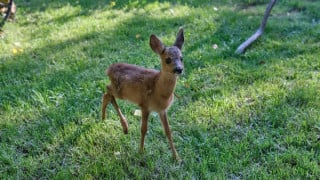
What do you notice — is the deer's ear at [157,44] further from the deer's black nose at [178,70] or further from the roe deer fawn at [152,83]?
the deer's black nose at [178,70]

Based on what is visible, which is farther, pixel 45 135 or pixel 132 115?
pixel 132 115

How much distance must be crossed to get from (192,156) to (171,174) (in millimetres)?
314

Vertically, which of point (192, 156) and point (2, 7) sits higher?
point (2, 7)

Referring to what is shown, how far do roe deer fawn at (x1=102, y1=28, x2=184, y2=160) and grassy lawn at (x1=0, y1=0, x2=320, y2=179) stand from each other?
38 centimetres

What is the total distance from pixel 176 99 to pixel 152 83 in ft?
4.07

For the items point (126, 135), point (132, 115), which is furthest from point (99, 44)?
point (126, 135)

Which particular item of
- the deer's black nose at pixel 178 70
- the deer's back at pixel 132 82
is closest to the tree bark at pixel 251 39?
the deer's back at pixel 132 82

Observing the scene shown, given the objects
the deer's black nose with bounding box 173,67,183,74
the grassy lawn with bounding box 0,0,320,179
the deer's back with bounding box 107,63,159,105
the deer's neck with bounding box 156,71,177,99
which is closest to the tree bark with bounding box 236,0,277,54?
the grassy lawn with bounding box 0,0,320,179

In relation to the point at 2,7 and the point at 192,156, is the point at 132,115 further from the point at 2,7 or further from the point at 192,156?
the point at 2,7

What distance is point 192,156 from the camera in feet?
11.7

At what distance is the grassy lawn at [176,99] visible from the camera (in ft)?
11.4

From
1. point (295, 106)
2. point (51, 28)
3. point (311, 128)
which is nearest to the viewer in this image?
point (311, 128)

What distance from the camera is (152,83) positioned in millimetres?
3344

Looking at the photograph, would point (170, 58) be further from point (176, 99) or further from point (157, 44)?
point (176, 99)
